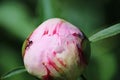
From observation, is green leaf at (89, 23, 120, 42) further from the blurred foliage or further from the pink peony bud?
the blurred foliage

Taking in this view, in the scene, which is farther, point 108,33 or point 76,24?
point 76,24

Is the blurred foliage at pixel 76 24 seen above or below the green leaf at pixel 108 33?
below

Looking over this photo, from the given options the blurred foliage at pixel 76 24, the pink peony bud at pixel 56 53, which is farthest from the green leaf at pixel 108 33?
the blurred foliage at pixel 76 24

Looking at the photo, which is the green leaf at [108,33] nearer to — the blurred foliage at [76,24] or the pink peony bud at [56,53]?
the pink peony bud at [56,53]

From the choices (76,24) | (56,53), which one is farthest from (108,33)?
(76,24)

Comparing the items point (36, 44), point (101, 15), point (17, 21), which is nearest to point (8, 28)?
point (17, 21)

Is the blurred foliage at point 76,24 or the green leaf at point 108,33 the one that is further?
the blurred foliage at point 76,24

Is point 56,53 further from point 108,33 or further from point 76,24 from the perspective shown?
point 76,24
